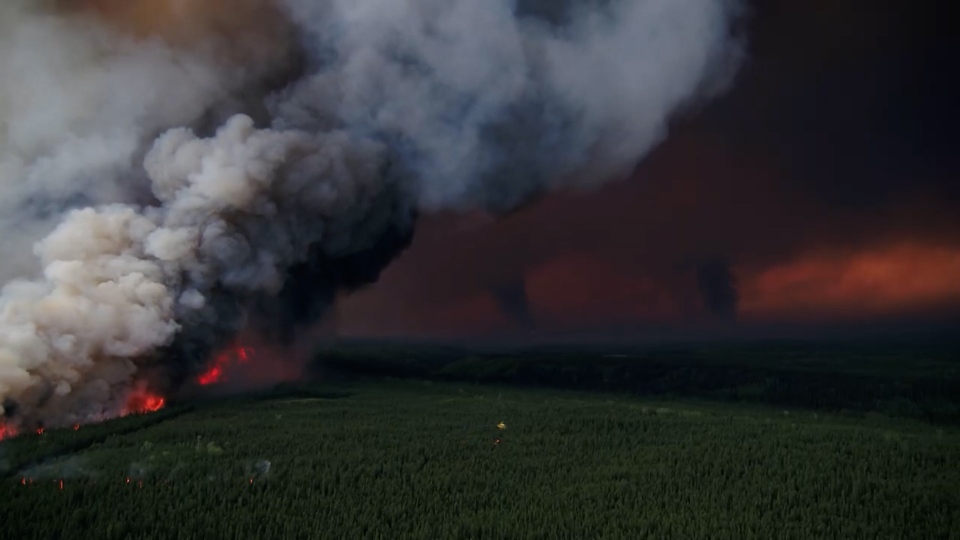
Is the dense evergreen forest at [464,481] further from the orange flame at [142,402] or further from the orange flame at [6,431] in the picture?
the orange flame at [142,402]

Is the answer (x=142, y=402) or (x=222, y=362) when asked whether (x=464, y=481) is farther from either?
(x=222, y=362)

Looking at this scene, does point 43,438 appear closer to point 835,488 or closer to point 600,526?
point 600,526

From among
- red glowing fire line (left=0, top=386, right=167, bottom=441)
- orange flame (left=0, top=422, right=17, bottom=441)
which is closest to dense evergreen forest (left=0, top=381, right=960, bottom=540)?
orange flame (left=0, top=422, right=17, bottom=441)

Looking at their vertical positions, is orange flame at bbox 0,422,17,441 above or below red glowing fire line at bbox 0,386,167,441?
below

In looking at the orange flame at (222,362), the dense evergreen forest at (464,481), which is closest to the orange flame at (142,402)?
the dense evergreen forest at (464,481)

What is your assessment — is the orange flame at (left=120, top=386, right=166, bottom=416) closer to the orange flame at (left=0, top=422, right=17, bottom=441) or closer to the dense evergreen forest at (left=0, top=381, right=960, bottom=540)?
the dense evergreen forest at (left=0, top=381, right=960, bottom=540)

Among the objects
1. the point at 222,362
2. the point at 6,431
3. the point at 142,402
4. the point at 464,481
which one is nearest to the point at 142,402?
the point at 142,402

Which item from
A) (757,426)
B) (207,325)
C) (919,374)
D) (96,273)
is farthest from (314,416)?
(919,374)
